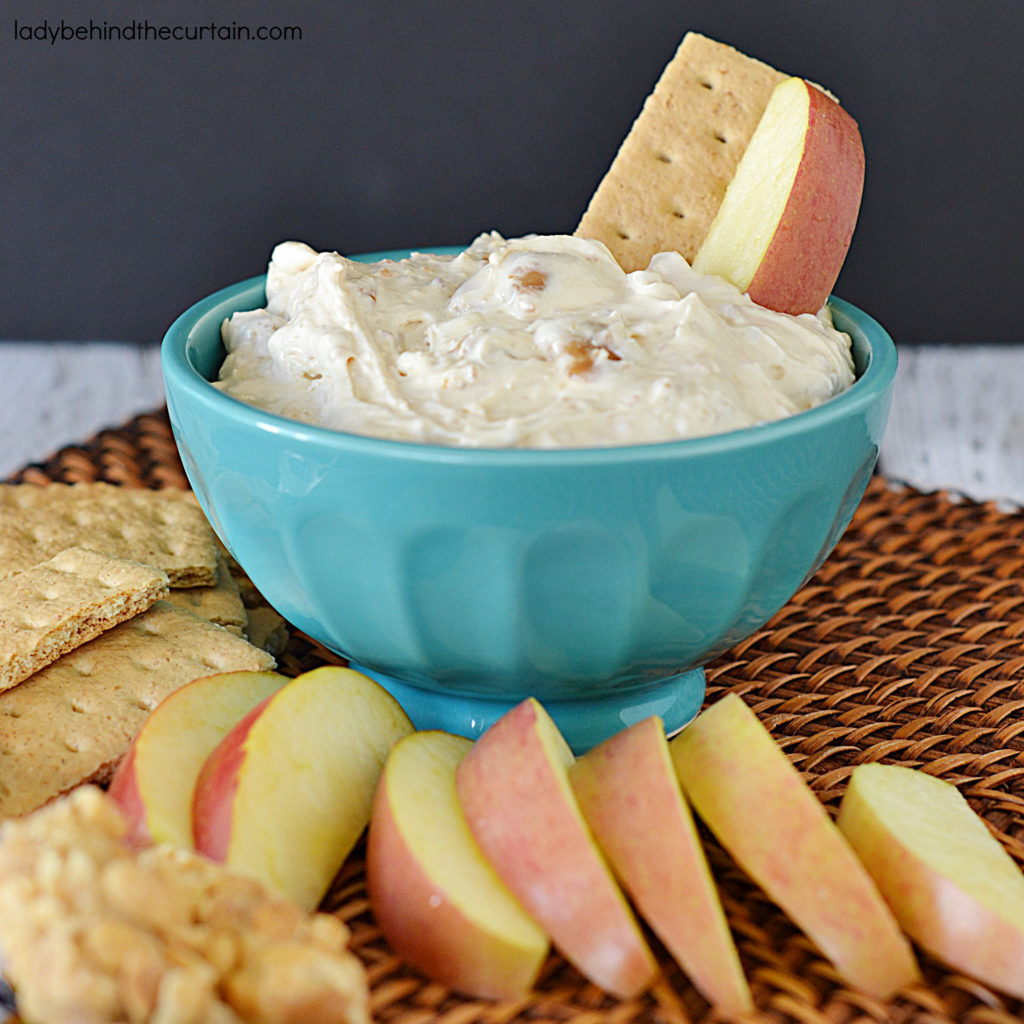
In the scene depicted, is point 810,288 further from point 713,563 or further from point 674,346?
point 713,563

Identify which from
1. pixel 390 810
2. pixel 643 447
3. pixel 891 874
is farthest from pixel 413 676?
pixel 891 874

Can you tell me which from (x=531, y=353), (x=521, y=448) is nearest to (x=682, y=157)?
(x=531, y=353)

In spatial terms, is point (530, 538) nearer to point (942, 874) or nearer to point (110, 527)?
point (942, 874)

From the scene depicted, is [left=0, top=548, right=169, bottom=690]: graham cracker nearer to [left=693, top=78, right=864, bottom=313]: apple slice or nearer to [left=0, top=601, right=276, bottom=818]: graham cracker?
[left=0, top=601, right=276, bottom=818]: graham cracker

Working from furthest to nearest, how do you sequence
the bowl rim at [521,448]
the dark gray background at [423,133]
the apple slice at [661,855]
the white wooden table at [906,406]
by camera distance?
the dark gray background at [423,133], the white wooden table at [906,406], the bowl rim at [521,448], the apple slice at [661,855]

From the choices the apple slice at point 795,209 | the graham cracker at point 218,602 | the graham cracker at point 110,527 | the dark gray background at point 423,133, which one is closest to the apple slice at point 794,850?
the apple slice at point 795,209

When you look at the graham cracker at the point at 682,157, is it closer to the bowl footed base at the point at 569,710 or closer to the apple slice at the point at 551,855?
the bowl footed base at the point at 569,710
